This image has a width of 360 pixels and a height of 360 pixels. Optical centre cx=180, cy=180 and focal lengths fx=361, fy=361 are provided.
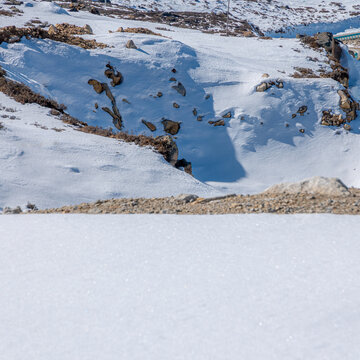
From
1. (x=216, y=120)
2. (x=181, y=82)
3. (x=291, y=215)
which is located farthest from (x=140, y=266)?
(x=181, y=82)

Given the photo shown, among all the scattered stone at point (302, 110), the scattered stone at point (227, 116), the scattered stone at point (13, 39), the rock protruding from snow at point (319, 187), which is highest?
the scattered stone at point (13, 39)

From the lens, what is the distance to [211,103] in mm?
19266

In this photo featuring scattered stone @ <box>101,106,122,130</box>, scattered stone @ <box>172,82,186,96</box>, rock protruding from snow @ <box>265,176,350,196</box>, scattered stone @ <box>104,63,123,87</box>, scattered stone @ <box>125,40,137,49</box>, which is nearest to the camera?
rock protruding from snow @ <box>265,176,350,196</box>

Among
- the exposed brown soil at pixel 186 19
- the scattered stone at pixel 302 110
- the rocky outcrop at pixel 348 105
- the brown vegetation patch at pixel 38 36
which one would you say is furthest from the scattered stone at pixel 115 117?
the exposed brown soil at pixel 186 19

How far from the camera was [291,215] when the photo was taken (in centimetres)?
520

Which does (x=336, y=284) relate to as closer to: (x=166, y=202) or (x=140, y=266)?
(x=140, y=266)

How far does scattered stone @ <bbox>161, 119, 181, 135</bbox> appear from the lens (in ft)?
57.4

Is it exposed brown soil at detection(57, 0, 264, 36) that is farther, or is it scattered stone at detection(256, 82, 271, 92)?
exposed brown soil at detection(57, 0, 264, 36)

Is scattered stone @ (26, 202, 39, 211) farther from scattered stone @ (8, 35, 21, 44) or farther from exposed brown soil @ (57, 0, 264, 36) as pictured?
exposed brown soil @ (57, 0, 264, 36)

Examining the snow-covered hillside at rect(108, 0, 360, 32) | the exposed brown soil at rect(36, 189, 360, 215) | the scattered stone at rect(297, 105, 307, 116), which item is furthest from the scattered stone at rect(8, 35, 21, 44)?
the snow-covered hillside at rect(108, 0, 360, 32)

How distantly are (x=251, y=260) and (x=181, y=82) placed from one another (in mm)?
17063

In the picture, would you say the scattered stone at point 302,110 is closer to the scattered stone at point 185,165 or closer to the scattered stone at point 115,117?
the scattered stone at point 185,165

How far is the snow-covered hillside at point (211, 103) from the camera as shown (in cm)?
1642

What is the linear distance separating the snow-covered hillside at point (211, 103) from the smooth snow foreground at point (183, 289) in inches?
397
